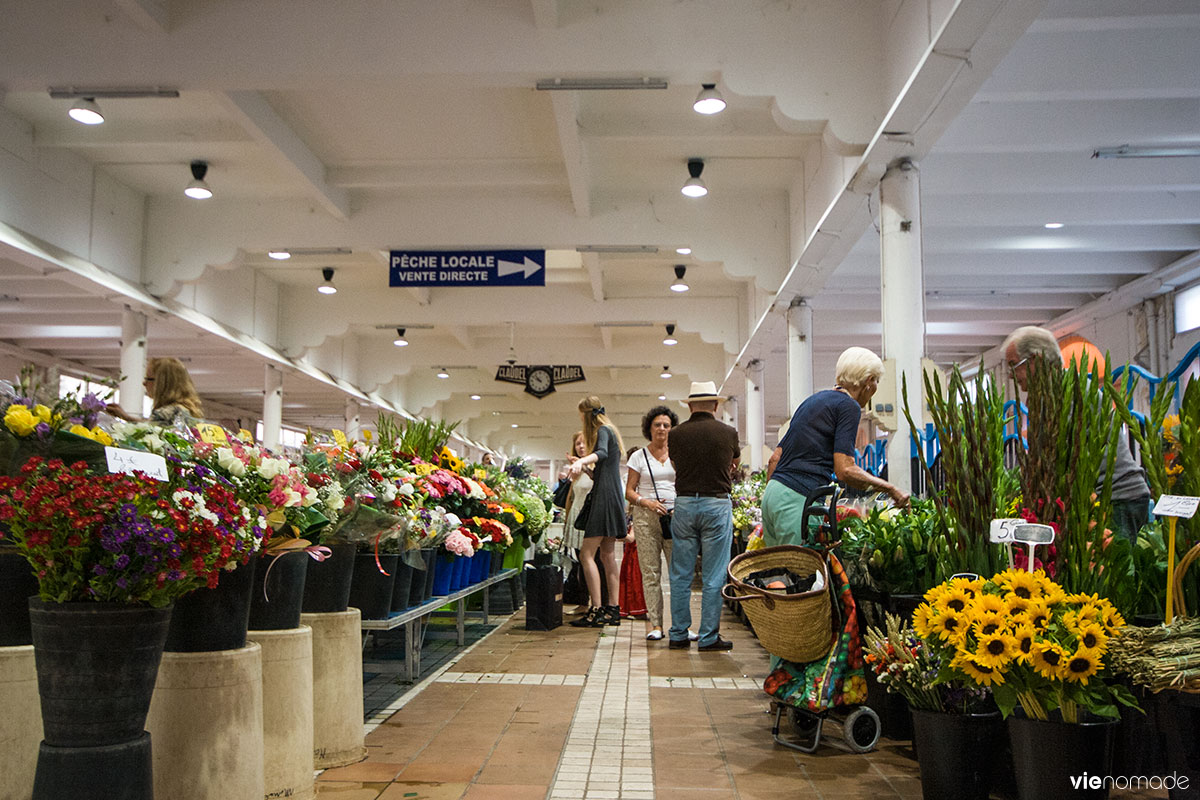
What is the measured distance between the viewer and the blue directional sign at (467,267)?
9766 mm

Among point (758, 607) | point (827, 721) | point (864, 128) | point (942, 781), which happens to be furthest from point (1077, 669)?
point (864, 128)

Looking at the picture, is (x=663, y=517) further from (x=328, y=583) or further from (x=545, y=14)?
(x=328, y=583)

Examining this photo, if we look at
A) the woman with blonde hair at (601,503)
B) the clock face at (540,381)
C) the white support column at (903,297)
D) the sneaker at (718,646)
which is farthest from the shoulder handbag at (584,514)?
the clock face at (540,381)

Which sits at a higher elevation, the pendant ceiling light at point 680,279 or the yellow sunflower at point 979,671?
the pendant ceiling light at point 680,279

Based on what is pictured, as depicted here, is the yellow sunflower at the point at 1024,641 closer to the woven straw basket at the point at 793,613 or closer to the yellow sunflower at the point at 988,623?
the yellow sunflower at the point at 988,623

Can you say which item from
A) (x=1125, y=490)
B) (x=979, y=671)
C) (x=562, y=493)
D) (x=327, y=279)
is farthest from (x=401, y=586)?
(x=327, y=279)

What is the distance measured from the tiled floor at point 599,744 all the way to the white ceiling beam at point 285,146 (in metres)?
4.44

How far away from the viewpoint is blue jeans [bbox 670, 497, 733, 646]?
5.72 meters

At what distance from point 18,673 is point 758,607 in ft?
7.86

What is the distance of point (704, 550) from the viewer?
575cm

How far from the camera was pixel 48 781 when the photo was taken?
2121mm

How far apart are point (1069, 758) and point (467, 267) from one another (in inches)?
323

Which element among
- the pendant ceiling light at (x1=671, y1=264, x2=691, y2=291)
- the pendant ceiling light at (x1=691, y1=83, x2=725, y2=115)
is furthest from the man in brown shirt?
the pendant ceiling light at (x1=671, y1=264, x2=691, y2=291)

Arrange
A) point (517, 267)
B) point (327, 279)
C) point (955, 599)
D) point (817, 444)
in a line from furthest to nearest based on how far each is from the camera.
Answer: point (327, 279), point (517, 267), point (817, 444), point (955, 599)
